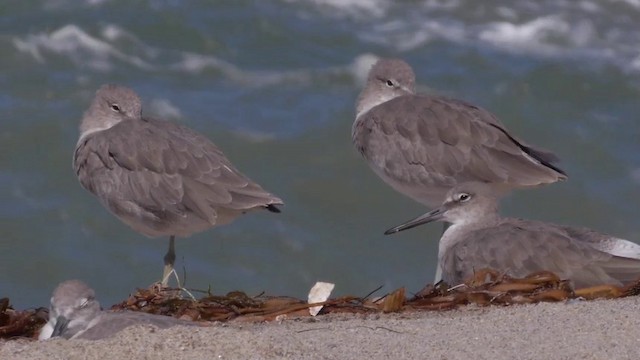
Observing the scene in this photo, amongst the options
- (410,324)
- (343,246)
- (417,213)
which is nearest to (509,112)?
(417,213)

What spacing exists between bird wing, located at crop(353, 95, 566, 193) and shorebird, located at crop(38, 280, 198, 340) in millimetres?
3370

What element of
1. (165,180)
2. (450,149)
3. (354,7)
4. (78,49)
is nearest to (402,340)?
(165,180)

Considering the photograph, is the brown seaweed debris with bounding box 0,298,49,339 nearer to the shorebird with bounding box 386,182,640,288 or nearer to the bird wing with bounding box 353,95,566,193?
the shorebird with bounding box 386,182,640,288

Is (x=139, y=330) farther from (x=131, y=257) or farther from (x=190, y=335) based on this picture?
(x=131, y=257)

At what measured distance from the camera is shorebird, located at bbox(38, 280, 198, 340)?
666 centimetres

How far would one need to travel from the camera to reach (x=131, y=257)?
13.4 metres

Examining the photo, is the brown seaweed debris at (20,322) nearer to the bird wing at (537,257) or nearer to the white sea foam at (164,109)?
the bird wing at (537,257)

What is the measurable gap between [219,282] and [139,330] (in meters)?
6.89

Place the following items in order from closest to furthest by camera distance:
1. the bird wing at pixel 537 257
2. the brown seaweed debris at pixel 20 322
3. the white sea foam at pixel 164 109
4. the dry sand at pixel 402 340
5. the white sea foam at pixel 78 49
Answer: the dry sand at pixel 402 340 → the brown seaweed debris at pixel 20 322 → the bird wing at pixel 537 257 → the white sea foam at pixel 164 109 → the white sea foam at pixel 78 49

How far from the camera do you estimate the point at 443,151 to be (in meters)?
10.0

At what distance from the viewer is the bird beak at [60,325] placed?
6938 millimetres

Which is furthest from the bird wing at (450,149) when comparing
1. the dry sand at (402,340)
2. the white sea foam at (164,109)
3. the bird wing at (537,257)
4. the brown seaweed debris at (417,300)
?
the white sea foam at (164,109)

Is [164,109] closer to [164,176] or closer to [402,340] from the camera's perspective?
[164,176]

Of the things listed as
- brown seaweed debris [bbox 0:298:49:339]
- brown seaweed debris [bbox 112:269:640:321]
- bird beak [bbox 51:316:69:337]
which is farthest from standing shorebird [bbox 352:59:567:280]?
bird beak [bbox 51:316:69:337]
